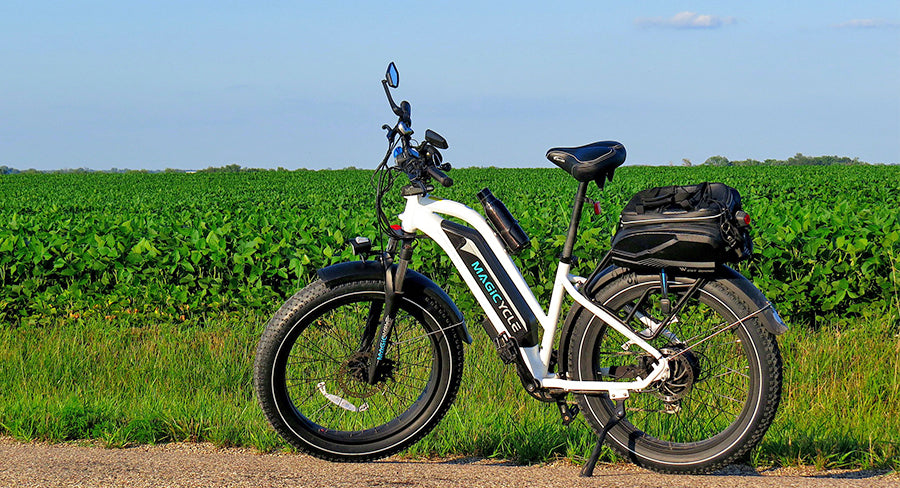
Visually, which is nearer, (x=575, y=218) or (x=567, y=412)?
(x=575, y=218)

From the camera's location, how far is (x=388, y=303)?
409 cm

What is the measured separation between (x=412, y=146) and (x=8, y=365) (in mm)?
4512

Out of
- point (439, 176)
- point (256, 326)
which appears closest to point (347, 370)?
point (439, 176)

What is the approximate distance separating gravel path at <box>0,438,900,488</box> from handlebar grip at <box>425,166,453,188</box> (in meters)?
1.34

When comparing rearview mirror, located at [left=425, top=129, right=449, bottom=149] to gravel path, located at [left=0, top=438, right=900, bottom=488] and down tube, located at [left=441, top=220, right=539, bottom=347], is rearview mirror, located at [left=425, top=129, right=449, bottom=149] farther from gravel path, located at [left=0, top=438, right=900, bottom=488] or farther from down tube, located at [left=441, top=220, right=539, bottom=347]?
gravel path, located at [left=0, top=438, right=900, bottom=488]

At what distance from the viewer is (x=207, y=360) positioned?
6723mm

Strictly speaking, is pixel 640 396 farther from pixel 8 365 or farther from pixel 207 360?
pixel 8 365

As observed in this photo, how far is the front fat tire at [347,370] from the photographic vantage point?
4070 millimetres

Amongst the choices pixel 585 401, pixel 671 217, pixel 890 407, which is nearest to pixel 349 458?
pixel 585 401

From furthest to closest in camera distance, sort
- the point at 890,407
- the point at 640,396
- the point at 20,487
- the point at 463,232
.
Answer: the point at 890,407 → the point at 640,396 → the point at 463,232 → the point at 20,487

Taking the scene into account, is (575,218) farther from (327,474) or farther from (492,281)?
(327,474)

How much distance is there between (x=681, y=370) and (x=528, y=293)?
31.4 inches

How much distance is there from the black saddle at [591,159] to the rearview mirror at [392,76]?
815 mm

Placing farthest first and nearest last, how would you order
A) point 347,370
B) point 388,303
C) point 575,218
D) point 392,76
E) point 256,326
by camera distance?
point 256,326 → point 347,370 → point 388,303 → point 392,76 → point 575,218
